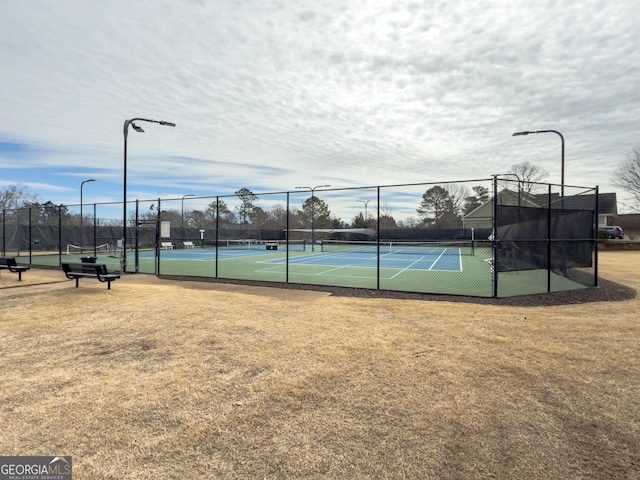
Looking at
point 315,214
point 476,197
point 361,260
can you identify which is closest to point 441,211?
point 476,197

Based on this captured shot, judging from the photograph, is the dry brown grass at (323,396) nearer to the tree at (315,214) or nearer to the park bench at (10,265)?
the park bench at (10,265)

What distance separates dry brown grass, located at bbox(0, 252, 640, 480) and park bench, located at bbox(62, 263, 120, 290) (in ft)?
10.5

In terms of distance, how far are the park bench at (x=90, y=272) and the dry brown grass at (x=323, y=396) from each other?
3212 mm

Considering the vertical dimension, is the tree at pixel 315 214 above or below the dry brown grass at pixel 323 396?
above

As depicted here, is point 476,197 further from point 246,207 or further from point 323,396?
point 246,207

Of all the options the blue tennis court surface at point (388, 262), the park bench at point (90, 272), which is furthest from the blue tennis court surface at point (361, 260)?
the park bench at point (90, 272)

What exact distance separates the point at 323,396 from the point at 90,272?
8.92 meters

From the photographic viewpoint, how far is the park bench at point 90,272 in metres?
9.64

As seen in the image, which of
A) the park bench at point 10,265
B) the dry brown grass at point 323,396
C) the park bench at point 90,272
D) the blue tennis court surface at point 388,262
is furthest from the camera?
the blue tennis court surface at point 388,262

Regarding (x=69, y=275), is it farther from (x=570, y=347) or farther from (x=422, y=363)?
(x=570, y=347)

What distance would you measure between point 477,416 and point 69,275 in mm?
10840

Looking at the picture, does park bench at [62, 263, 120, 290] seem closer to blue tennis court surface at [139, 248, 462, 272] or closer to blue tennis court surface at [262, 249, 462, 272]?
blue tennis court surface at [139, 248, 462, 272]

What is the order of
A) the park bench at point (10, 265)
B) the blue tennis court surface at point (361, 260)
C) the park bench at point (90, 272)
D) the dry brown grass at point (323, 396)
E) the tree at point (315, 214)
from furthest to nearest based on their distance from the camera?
the tree at point (315, 214) → the blue tennis court surface at point (361, 260) → the park bench at point (10, 265) → the park bench at point (90, 272) → the dry brown grass at point (323, 396)

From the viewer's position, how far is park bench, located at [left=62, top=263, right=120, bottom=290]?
31.6ft
